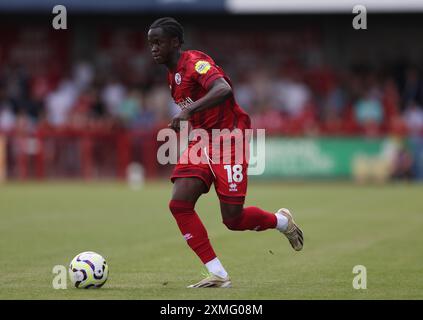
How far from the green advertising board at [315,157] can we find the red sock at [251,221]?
1621 centimetres

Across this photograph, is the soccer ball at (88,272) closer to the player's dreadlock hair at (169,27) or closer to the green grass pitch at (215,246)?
the green grass pitch at (215,246)

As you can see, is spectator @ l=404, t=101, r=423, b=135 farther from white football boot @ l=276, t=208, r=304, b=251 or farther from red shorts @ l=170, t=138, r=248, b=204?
red shorts @ l=170, t=138, r=248, b=204

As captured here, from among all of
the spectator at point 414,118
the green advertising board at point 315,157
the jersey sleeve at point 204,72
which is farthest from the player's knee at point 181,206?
the spectator at point 414,118

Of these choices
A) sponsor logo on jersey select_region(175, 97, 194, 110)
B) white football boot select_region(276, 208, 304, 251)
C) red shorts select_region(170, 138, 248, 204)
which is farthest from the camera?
white football boot select_region(276, 208, 304, 251)

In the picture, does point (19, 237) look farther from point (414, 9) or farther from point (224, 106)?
point (414, 9)

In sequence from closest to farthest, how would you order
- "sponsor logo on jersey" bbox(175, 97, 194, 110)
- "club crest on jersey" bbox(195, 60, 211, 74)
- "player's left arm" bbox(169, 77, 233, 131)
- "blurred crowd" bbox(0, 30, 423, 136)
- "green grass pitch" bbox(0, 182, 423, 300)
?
1. "player's left arm" bbox(169, 77, 233, 131)
2. "green grass pitch" bbox(0, 182, 423, 300)
3. "club crest on jersey" bbox(195, 60, 211, 74)
4. "sponsor logo on jersey" bbox(175, 97, 194, 110)
5. "blurred crowd" bbox(0, 30, 423, 136)

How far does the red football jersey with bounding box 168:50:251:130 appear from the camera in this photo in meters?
8.10

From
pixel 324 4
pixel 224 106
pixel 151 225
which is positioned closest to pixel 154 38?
pixel 224 106

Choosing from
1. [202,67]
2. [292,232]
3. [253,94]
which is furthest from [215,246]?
[253,94]

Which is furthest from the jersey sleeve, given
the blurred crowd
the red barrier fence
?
the red barrier fence

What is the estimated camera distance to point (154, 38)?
26.5ft

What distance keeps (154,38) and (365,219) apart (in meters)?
7.94

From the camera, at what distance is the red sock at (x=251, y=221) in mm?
8328

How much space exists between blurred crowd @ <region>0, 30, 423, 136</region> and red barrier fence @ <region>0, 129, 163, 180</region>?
338 mm
